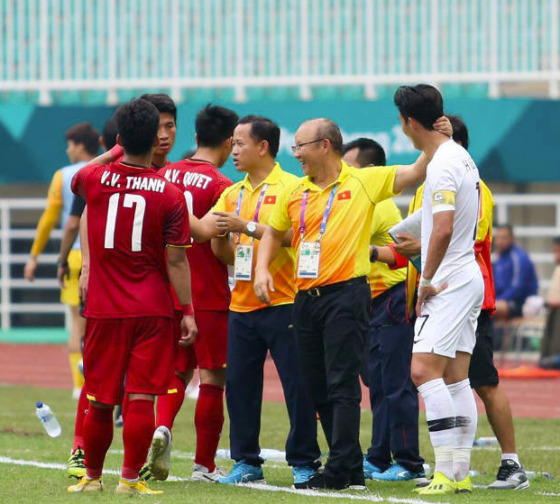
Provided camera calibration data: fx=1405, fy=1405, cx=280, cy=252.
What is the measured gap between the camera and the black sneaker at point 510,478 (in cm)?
798

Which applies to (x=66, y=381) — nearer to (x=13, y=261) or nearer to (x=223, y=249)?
(x=13, y=261)

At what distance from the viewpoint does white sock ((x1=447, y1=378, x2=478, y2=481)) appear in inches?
301

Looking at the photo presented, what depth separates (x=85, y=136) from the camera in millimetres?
12086

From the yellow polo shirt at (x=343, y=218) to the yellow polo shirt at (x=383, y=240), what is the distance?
3.29 ft

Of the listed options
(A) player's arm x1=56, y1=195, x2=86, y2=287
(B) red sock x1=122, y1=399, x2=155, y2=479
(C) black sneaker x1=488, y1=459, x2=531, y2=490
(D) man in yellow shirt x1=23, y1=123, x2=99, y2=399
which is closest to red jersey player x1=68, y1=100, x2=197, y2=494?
(B) red sock x1=122, y1=399, x2=155, y2=479

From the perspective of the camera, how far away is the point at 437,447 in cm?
751

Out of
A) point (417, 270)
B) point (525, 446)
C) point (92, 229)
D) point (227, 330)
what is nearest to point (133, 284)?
point (92, 229)

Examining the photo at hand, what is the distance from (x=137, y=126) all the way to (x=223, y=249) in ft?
4.19

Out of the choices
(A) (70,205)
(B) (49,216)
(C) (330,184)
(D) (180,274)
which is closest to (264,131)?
(C) (330,184)

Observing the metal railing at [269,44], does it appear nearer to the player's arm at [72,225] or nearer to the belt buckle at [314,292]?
the player's arm at [72,225]

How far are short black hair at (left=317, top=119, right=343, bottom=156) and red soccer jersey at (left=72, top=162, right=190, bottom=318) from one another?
3.17ft

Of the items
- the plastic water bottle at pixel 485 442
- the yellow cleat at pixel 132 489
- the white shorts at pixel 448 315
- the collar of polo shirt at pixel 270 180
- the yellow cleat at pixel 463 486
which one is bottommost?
the plastic water bottle at pixel 485 442

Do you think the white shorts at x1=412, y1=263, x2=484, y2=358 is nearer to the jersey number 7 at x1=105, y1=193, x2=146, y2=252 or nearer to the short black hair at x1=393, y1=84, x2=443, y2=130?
the short black hair at x1=393, y1=84, x2=443, y2=130

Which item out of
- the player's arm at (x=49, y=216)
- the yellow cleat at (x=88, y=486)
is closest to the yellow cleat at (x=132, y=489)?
the yellow cleat at (x=88, y=486)
